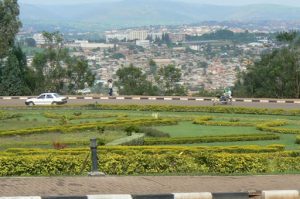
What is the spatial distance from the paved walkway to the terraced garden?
1.30m

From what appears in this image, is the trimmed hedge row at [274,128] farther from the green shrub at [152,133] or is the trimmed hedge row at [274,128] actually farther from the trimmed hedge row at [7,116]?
the trimmed hedge row at [7,116]

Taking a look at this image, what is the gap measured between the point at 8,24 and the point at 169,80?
14.2 metres

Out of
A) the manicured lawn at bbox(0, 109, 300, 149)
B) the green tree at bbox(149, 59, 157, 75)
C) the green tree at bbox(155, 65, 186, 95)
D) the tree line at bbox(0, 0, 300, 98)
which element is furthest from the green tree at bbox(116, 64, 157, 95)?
the manicured lawn at bbox(0, 109, 300, 149)

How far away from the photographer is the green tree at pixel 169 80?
5499cm

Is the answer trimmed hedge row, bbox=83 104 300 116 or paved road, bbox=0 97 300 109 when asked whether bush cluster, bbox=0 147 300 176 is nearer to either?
trimmed hedge row, bbox=83 104 300 116

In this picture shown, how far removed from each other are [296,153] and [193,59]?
276 ft

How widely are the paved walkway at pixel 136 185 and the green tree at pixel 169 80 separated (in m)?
41.4

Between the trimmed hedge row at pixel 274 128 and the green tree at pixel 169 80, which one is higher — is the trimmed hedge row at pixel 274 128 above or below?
above

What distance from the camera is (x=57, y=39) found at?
5662cm

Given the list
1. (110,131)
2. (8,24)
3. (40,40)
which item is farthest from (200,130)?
(40,40)

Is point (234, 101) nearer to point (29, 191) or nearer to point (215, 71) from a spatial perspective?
point (29, 191)

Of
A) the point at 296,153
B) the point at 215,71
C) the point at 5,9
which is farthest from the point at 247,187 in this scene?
the point at 215,71

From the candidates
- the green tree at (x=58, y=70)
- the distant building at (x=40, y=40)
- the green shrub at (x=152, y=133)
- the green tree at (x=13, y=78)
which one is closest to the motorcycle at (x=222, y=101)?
the green shrub at (x=152, y=133)

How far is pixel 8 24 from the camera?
52.9 meters
